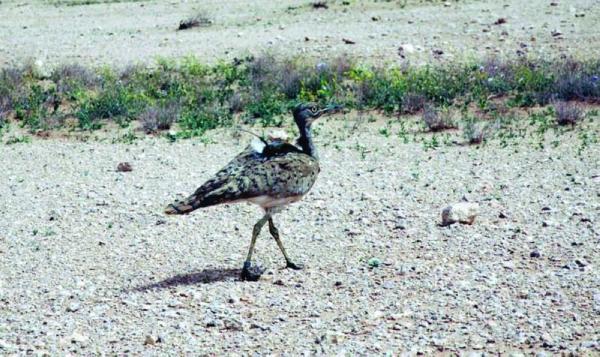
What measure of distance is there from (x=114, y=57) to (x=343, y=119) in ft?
20.8

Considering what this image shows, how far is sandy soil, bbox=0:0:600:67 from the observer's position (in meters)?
16.7

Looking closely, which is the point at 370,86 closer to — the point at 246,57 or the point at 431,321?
the point at 246,57

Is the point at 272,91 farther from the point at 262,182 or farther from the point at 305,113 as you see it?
the point at 262,182

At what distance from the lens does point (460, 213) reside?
816 centimetres

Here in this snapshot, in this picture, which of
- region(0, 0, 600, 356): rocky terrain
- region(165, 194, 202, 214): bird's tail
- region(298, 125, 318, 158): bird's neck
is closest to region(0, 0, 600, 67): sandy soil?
region(0, 0, 600, 356): rocky terrain

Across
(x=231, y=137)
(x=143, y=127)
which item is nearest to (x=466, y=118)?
(x=231, y=137)

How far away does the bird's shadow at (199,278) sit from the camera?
7168 millimetres

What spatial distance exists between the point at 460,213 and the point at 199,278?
244cm

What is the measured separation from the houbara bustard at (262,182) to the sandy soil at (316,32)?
8939 millimetres

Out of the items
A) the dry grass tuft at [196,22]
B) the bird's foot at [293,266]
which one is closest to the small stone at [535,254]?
the bird's foot at [293,266]

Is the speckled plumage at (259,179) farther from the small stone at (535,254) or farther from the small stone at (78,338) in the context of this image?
the small stone at (535,254)

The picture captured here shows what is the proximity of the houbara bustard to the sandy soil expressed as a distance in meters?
8.94

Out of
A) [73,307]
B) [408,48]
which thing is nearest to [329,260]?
[73,307]

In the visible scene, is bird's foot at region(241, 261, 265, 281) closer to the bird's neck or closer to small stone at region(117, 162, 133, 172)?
the bird's neck
